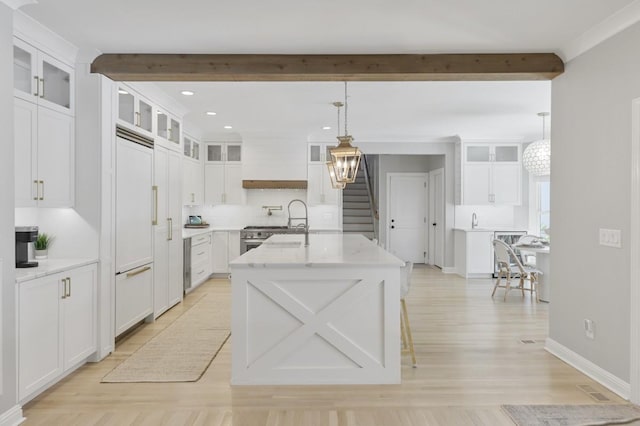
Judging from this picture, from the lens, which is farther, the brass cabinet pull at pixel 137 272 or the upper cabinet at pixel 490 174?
the upper cabinet at pixel 490 174

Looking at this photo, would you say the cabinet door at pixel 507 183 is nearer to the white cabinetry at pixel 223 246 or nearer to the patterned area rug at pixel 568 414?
the white cabinetry at pixel 223 246

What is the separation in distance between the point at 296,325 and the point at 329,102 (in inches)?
125

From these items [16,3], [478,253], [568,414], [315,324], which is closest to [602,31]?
Result: [568,414]

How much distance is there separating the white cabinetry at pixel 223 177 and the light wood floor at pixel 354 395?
3.95m

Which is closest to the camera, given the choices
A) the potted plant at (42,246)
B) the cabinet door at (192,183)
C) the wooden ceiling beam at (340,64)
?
the potted plant at (42,246)

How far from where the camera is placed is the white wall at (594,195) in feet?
9.53

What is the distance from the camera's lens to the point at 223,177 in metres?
7.77

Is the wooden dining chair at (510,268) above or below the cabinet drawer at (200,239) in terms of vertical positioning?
below

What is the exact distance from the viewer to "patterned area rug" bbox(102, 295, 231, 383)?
326cm

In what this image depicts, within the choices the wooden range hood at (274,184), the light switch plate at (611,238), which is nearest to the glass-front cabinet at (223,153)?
the wooden range hood at (274,184)

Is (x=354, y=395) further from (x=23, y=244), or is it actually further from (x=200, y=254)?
(x=200, y=254)

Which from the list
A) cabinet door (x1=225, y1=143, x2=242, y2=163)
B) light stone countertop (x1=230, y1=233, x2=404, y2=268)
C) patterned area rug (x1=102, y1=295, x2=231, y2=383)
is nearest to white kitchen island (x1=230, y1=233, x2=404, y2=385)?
light stone countertop (x1=230, y1=233, x2=404, y2=268)

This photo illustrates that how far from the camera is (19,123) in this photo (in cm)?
282

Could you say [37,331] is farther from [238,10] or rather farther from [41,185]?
[238,10]
